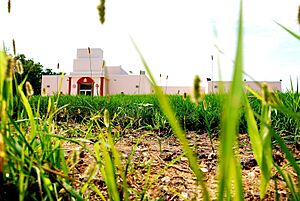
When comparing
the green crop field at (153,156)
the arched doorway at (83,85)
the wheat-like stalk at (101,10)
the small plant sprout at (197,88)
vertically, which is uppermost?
the arched doorway at (83,85)

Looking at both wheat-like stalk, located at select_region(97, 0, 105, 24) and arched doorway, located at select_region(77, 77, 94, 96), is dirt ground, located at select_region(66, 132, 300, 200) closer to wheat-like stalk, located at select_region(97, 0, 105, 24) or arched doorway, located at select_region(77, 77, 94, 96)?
wheat-like stalk, located at select_region(97, 0, 105, 24)

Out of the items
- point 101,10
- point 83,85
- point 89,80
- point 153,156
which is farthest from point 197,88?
point 83,85

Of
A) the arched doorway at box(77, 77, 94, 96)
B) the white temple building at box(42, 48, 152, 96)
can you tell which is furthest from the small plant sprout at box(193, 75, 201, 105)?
the arched doorway at box(77, 77, 94, 96)

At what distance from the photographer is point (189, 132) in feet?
11.4

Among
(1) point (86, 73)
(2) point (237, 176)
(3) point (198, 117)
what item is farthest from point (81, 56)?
(2) point (237, 176)

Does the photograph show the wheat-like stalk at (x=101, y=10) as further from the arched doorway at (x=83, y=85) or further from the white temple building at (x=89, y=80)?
the arched doorway at (x=83, y=85)

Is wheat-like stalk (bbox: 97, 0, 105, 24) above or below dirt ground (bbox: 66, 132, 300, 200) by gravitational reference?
above

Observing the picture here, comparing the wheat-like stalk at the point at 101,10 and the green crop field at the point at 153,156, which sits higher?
the wheat-like stalk at the point at 101,10

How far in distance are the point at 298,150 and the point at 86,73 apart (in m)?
38.6

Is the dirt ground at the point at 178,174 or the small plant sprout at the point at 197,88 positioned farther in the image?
the dirt ground at the point at 178,174

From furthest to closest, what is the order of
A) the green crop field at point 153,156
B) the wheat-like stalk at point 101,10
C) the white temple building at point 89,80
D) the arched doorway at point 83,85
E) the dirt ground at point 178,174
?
1. the arched doorway at point 83,85
2. the white temple building at point 89,80
3. the dirt ground at point 178,174
4. the wheat-like stalk at point 101,10
5. the green crop field at point 153,156

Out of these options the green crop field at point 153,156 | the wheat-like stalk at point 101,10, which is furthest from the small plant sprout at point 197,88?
the wheat-like stalk at point 101,10

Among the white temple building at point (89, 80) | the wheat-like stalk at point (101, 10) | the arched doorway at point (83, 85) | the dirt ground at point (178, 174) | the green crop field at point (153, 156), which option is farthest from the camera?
the arched doorway at point (83, 85)

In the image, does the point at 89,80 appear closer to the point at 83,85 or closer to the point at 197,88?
the point at 83,85
